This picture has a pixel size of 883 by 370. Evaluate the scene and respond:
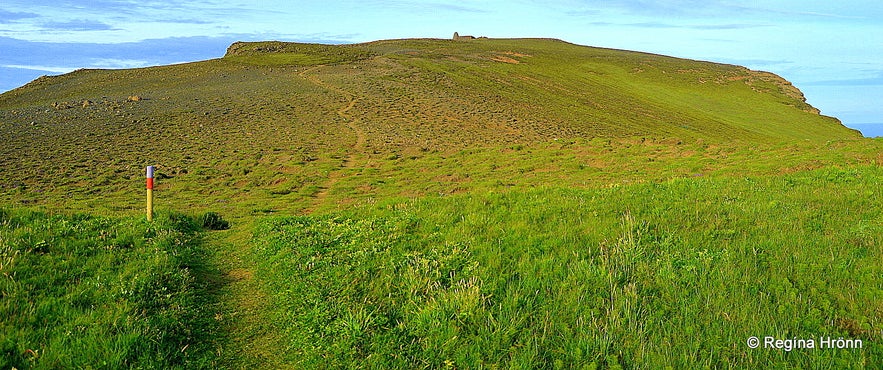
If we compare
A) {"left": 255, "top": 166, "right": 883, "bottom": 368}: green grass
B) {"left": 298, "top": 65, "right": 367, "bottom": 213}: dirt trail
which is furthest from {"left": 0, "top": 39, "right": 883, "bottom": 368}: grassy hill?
A: {"left": 298, "top": 65, "right": 367, "bottom": 213}: dirt trail

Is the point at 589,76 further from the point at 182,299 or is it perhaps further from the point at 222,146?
the point at 182,299

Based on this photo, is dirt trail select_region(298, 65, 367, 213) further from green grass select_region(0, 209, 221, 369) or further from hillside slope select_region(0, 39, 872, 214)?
green grass select_region(0, 209, 221, 369)

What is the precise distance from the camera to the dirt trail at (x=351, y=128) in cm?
2115

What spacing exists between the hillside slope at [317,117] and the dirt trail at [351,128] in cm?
15

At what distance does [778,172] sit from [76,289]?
1960 centimetres

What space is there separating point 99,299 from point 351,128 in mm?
29574

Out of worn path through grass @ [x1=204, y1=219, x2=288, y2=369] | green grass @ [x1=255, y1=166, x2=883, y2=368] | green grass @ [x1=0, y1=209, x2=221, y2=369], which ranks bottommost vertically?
worn path through grass @ [x1=204, y1=219, x2=288, y2=369]

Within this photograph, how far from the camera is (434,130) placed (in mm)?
35938

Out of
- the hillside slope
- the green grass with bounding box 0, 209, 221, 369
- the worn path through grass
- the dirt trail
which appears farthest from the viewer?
the hillside slope

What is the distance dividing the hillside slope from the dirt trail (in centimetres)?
15

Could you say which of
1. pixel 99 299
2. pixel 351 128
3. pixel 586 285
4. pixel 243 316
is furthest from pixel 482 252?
pixel 351 128

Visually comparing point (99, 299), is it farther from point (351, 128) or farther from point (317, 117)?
point (317, 117)

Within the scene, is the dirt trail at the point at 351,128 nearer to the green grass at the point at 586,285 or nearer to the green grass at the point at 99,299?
the green grass at the point at 99,299

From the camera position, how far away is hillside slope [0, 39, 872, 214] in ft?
81.0
